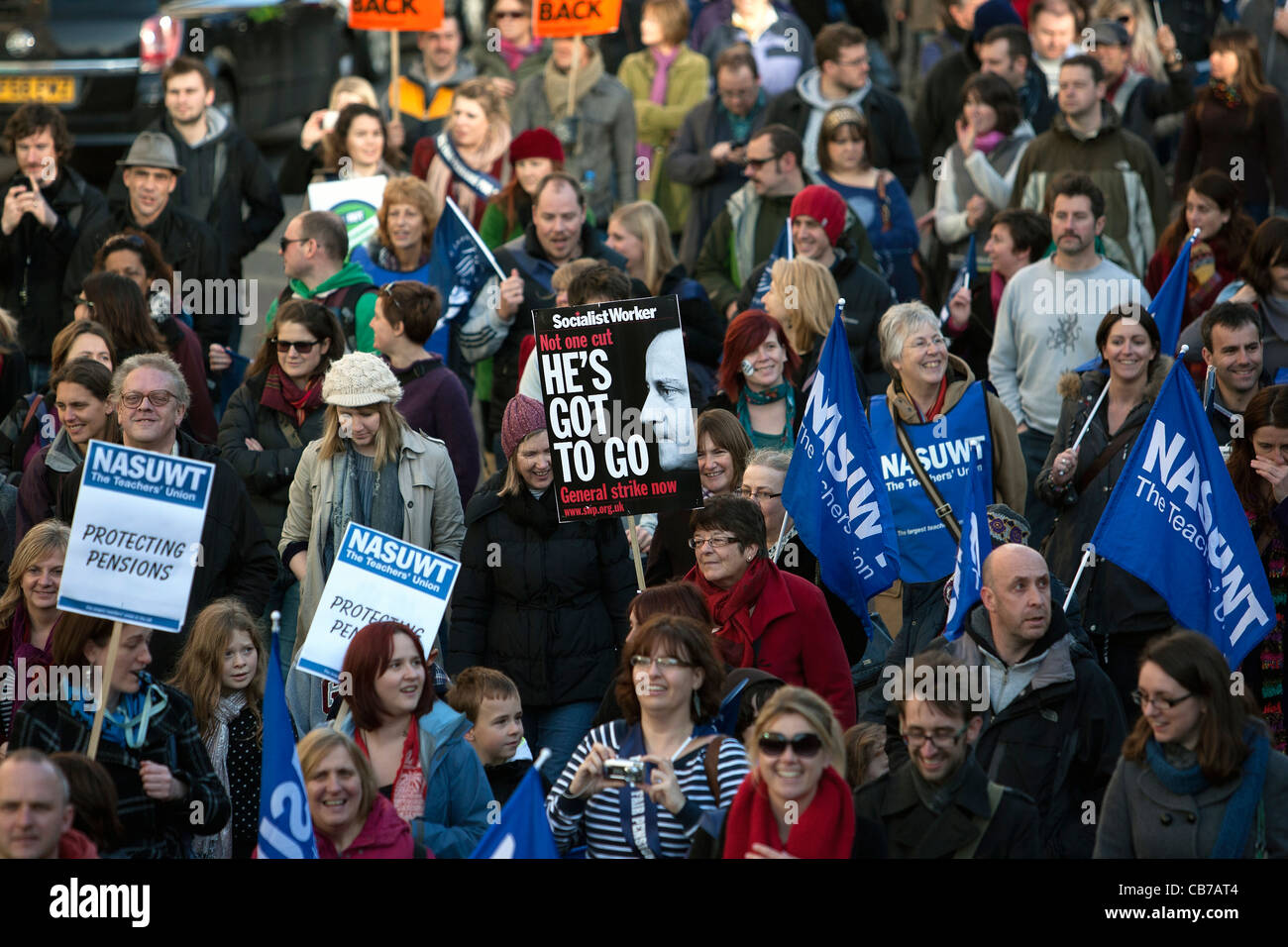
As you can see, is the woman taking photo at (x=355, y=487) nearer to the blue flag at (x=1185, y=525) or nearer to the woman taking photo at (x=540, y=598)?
the woman taking photo at (x=540, y=598)

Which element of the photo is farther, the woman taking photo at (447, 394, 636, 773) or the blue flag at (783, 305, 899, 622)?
the blue flag at (783, 305, 899, 622)

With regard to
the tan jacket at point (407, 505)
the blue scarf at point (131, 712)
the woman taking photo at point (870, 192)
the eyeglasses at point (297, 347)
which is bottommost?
the blue scarf at point (131, 712)

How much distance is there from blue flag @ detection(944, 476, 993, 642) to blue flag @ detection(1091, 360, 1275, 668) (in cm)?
66

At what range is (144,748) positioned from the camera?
6.35 metres

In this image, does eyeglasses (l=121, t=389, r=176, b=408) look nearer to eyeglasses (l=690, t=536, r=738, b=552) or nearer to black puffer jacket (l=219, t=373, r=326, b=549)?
black puffer jacket (l=219, t=373, r=326, b=549)

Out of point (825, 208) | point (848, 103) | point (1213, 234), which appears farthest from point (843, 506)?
point (848, 103)

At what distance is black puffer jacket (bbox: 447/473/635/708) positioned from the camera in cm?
799

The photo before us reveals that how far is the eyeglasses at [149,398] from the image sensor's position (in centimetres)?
814

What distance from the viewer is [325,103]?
18656 mm

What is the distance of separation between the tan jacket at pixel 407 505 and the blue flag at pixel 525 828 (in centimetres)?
256

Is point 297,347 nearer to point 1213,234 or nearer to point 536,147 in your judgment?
point 536,147

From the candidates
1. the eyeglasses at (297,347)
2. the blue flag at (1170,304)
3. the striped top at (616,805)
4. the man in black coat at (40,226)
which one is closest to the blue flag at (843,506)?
the striped top at (616,805)

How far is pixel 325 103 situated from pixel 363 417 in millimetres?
10904

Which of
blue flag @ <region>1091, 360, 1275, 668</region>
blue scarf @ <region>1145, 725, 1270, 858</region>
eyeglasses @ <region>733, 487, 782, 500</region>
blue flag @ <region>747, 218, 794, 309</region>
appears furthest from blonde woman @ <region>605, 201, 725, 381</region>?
blue scarf @ <region>1145, 725, 1270, 858</region>
